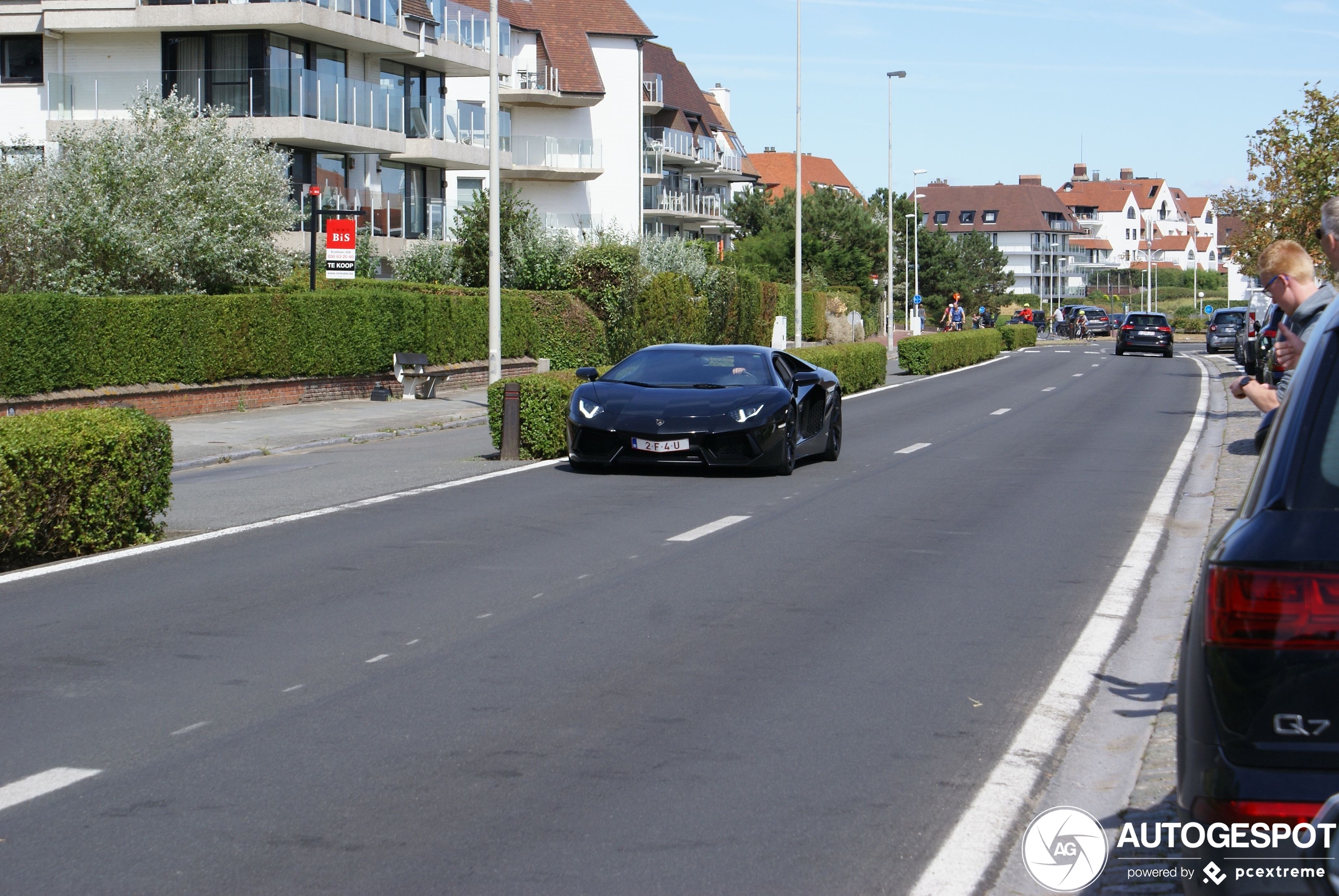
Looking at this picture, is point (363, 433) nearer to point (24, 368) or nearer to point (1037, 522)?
point (24, 368)

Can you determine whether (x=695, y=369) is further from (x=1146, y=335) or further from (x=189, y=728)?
(x=1146, y=335)

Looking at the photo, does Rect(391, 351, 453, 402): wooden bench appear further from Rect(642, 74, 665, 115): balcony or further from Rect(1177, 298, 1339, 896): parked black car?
Rect(642, 74, 665, 115): balcony

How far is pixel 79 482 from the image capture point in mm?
9914

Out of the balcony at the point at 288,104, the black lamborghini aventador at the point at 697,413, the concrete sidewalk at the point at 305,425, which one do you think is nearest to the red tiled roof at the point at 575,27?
the balcony at the point at 288,104

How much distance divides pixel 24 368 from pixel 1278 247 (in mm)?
18390

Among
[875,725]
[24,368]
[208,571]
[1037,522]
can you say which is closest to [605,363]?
[24,368]

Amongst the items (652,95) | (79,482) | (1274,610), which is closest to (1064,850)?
(1274,610)

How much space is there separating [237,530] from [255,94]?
101 ft

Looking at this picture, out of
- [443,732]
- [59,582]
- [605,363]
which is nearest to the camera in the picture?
[443,732]

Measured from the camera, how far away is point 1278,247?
7980 millimetres

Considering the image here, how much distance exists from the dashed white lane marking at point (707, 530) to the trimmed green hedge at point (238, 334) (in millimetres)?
13755

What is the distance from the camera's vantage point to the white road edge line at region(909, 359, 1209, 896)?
4.45m

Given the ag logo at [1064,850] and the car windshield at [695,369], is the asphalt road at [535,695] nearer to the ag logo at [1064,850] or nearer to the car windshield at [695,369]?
the ag logo at [1064,850]

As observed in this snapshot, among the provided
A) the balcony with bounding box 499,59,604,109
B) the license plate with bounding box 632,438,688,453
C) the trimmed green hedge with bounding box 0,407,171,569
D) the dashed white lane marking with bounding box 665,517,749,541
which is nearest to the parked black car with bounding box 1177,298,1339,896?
the dashed white lane marking with bounding box 665,517,749,541
